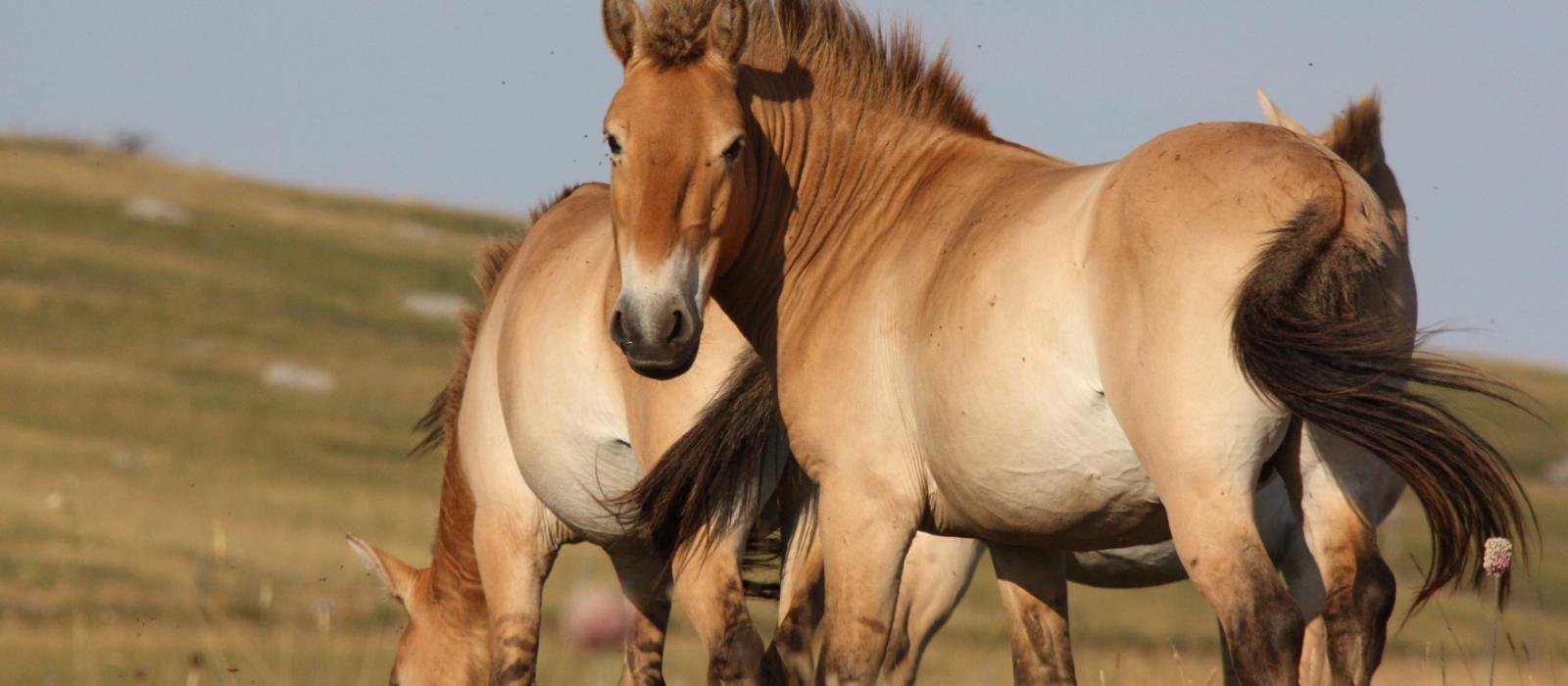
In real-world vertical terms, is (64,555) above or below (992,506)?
below

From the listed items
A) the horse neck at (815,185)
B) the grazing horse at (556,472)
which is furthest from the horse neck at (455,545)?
the horse neck at (815,185)

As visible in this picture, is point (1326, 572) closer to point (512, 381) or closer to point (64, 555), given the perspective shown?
point (512, 381)

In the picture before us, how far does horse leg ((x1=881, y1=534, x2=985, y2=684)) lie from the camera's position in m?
7.88

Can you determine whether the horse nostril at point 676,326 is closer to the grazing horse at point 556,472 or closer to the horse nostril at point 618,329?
the horse nostril at point 618,329

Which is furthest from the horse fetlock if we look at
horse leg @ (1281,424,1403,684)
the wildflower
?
the wildflower

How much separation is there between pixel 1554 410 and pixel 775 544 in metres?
48.1

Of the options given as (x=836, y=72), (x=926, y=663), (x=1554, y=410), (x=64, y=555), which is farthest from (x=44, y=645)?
(x=1554, y=410)

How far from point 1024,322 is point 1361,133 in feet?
10.1

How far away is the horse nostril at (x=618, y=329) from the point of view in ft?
14.5

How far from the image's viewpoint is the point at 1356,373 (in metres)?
3.64

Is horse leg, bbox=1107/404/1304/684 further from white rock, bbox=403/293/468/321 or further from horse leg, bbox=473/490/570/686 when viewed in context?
white rock, bbox=403/293/468/321

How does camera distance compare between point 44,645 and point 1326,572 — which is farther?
point 44,645

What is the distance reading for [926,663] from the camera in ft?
63.7

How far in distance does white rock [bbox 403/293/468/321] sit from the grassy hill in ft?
0.31
